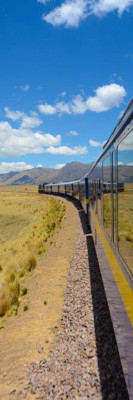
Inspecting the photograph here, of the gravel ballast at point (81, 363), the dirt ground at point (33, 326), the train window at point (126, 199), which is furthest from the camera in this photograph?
the dirt ground at point (33, 326)

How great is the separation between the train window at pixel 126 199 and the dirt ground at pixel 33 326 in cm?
270

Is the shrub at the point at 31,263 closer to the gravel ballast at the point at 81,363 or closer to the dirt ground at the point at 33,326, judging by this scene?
the dirt ground at the point at 33,326

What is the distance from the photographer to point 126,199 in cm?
518

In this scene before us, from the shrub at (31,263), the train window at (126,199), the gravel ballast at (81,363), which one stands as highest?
the train window at (126,199)

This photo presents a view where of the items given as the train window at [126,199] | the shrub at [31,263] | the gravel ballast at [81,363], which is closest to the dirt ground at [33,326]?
the gravel ballast at [81,363]

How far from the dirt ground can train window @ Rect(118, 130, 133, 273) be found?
270 cm

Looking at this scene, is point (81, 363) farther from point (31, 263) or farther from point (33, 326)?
point (31, 263)

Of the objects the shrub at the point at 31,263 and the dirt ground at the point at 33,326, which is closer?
the dirt ground at the point at 33,326

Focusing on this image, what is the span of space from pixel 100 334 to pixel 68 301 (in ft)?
7.95

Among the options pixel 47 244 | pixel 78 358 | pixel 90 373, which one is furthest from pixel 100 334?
pixel 47 244

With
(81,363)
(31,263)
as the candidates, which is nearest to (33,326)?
(81,363)

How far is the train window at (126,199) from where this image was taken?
15.7ft

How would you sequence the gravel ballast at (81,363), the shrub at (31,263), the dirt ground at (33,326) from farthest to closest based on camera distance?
1. the shrub at (31,263)
2. the dirt ground at (33,326)
3. the gravel ballast at (81,363)

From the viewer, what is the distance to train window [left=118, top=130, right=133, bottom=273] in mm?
4777
